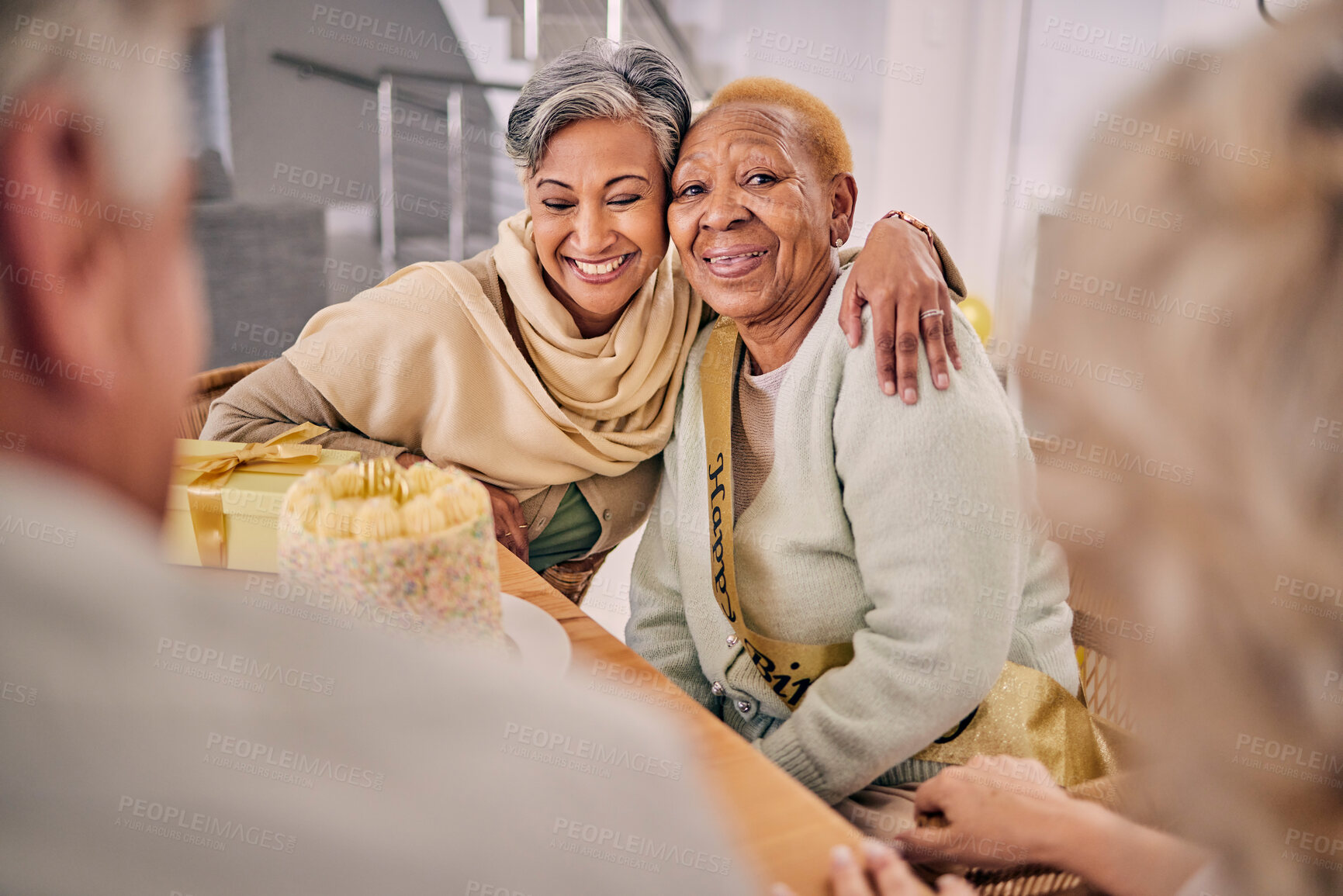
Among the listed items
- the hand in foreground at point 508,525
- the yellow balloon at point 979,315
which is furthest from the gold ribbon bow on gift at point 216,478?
the yellow balloon at point 979,315

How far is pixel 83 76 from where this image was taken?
1.08ft

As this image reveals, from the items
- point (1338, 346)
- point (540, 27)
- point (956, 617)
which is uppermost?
point (540, 27)

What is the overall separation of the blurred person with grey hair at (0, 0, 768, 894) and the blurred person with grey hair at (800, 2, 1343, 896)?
0.19m

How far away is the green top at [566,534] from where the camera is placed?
1.70 metres

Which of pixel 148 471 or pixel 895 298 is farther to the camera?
pixel 895 298

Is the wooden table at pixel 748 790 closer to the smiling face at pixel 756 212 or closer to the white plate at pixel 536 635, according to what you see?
the white plate at pixel 536 635

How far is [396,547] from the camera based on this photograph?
779 millimetres

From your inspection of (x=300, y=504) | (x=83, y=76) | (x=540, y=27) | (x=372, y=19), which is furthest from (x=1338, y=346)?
(x=372, y=19)

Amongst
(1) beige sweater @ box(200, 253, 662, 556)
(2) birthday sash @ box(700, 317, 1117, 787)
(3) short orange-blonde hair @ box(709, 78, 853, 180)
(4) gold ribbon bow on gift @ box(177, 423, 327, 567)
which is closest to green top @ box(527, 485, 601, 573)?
(1) beige sweater @ box(200, 253, 662, 556)

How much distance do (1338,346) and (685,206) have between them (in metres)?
1.22

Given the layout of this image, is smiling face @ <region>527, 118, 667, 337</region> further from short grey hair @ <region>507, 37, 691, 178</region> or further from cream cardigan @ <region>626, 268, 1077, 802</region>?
cream cardigan @ <region>626, 268, 1077, 802</region>

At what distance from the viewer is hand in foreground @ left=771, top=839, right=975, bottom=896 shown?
586mm

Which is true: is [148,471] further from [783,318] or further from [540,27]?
[540,27]

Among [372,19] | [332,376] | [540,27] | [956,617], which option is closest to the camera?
[956,617]
